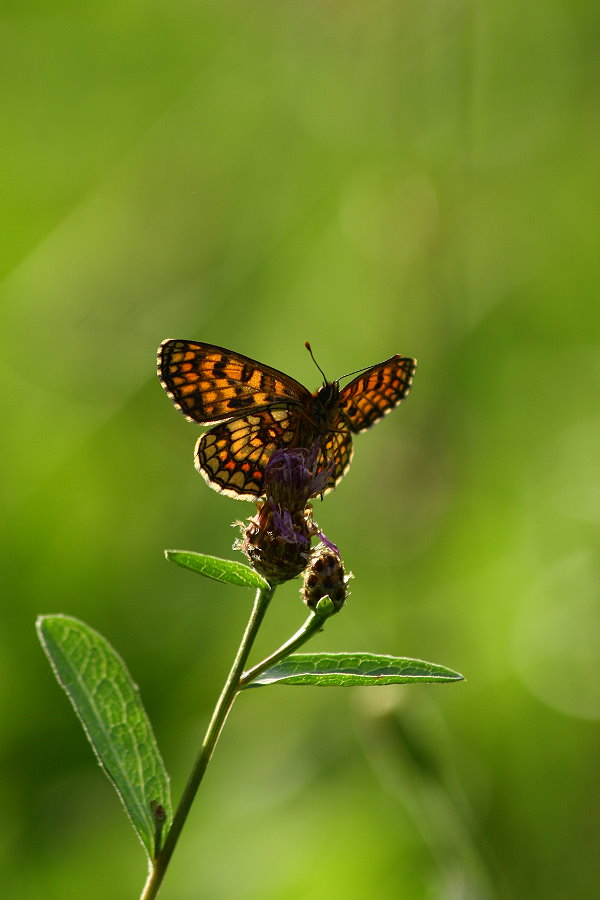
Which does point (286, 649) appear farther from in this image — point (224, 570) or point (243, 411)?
point (243, 411)

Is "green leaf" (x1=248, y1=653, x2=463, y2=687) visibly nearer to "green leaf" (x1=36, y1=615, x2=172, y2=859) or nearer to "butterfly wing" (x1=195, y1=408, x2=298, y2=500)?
"green leaf" (x1=36, y1=615, x2=172, y2=859)

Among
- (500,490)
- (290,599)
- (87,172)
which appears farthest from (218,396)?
(87,172)

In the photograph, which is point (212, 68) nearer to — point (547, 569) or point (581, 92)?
point (581, 92)

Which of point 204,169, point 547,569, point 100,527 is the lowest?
point 100,527

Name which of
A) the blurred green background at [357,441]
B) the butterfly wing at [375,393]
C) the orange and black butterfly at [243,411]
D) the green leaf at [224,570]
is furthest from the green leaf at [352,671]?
the blurred green background at [357,441]

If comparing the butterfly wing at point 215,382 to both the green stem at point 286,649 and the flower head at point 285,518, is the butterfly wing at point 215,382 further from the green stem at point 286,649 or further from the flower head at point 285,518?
the green stem at point 286,649
